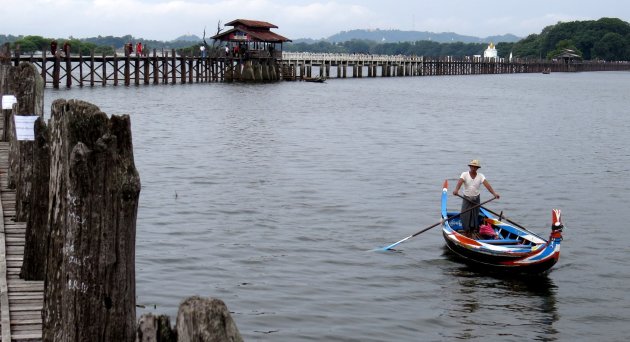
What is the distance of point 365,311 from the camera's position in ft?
49.4

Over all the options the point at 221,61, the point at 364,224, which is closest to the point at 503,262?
the point at 364,224

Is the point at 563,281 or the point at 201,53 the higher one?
the point at 201,53

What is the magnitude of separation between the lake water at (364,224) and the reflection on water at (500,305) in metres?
0.05

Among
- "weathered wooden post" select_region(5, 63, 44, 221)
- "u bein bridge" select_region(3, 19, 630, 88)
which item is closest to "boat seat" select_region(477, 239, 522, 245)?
"weathered wooden post" select_region(5, 63, 44, 221)

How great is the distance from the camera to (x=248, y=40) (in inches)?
3361

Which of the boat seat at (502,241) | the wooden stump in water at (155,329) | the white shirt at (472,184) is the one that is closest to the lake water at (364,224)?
the boat seat at (502,241)

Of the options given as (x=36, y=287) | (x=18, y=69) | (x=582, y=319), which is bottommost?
(x=582, y=319)

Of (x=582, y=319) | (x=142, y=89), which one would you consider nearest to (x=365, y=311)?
(x=582, y=319)

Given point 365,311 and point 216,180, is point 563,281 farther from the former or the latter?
point 216,180

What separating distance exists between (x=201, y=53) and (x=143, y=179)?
54197 millimetres

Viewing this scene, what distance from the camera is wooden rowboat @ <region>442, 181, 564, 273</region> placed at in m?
17.2

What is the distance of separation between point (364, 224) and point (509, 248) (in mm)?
5305

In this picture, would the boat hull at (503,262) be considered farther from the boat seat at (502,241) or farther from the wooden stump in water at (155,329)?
the wooden stump in water at (155,329)

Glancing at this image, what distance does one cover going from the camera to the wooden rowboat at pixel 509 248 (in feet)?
56.3
